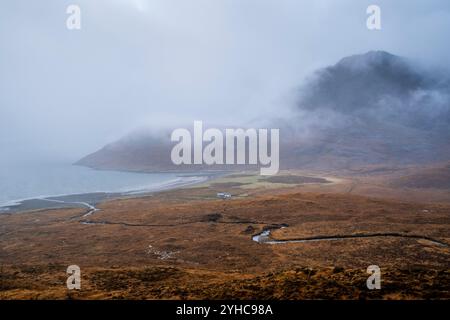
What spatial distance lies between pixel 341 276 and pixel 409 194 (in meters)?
53.3

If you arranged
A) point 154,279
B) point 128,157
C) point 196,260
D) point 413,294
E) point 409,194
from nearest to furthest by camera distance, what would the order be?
point 413,294 < point 154,279 < point 196,260 < point 409,194 < point 128,157

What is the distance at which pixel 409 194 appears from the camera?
197 ft

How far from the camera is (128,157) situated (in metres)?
198

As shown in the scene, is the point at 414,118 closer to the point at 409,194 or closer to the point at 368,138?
the point at 368,138

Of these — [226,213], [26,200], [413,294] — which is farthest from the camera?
[26,200]

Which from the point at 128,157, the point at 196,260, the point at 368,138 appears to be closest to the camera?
the point at 196,260
